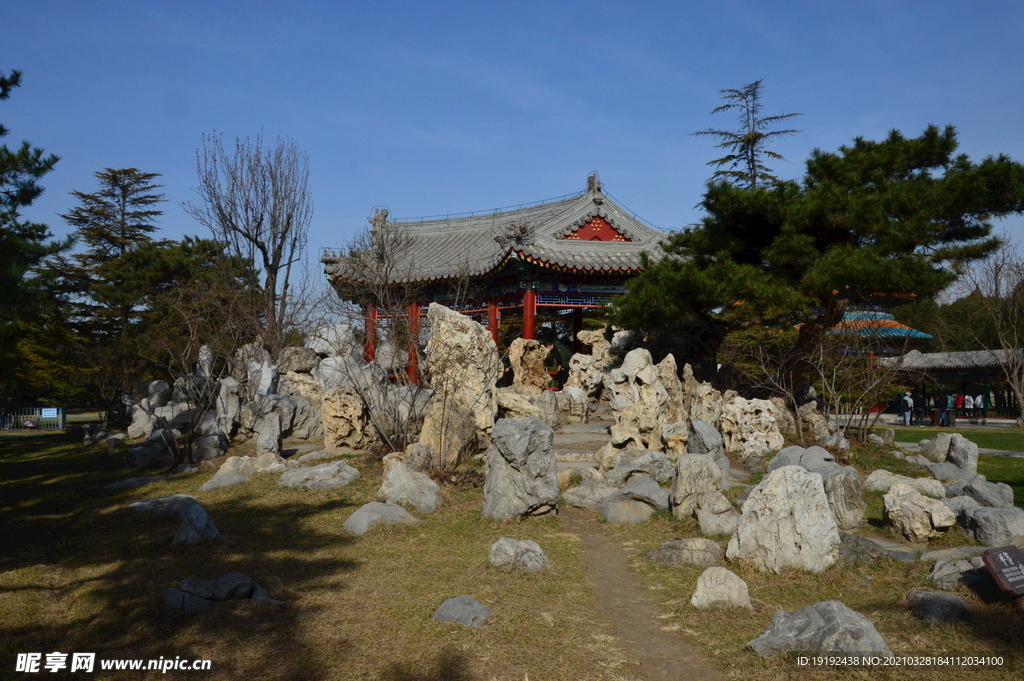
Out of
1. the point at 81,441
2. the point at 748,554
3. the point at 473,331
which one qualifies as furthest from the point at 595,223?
the point at 748,554

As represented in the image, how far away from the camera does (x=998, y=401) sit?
27.3 m

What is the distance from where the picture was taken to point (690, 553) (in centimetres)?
627

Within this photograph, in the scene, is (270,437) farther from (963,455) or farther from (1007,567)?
(963,455)

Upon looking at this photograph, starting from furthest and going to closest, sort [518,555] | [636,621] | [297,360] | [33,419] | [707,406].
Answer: [33,419] < [297,360] < [707,406] < [518,555] < [636,621]

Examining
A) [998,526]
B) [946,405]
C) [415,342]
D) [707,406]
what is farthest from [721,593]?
[946,405]

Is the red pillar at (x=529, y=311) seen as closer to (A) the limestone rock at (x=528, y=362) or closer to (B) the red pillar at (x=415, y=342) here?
(A) the limestone rock at (x=528, y=362)

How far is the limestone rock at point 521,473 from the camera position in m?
7.68

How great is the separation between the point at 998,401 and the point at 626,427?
23.5 metres

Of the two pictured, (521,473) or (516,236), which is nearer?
(521,473)

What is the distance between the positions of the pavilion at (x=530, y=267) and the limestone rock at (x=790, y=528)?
12.2 metres

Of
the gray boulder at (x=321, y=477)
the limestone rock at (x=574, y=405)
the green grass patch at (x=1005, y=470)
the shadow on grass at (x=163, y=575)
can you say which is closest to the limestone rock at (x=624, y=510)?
the shadow on grass at (x=163, y=575)

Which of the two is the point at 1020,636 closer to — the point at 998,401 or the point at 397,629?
the point at 397,629

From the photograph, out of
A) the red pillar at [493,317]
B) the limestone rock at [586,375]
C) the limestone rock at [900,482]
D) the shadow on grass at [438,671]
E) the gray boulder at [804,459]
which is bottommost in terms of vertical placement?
the shadow on grass at [438,671]

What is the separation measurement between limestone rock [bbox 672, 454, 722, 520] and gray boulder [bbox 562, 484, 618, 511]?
920 millimetres
